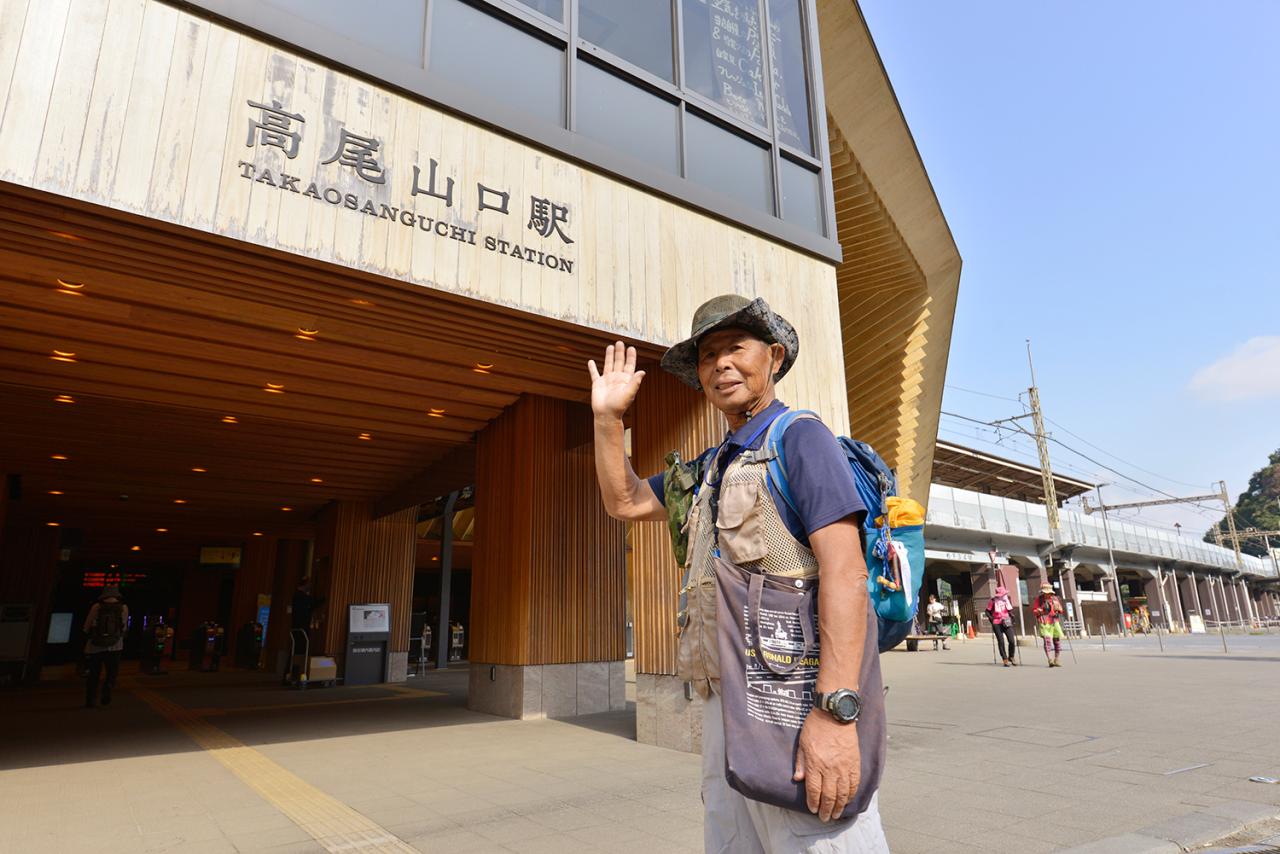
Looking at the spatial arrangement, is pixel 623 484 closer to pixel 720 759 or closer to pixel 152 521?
pixel 720 759

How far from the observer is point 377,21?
5309 millimetres

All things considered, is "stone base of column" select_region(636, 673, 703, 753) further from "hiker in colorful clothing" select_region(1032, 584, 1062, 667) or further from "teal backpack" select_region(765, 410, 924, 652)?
"hiker in colorful clothing" select_region(1032, 584, 1062, 667)

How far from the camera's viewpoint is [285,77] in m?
4.75

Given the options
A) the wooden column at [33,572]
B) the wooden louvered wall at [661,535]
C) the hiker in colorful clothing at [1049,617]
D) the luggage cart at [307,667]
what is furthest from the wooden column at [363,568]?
the hiker in colorful clothing at [1049,617]

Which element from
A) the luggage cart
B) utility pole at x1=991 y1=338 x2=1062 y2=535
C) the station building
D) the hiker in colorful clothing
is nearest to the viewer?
the station building

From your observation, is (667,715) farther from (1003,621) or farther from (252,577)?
(252,577)

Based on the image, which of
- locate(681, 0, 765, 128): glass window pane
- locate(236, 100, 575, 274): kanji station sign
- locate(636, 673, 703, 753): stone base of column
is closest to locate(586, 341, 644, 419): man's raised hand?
locate(236, 100, 575, 274): kanji station sign

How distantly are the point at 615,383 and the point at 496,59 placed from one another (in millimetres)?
4986

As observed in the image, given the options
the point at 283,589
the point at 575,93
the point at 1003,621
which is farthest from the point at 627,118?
the point at 283,589

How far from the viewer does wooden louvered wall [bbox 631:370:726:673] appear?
675 cm

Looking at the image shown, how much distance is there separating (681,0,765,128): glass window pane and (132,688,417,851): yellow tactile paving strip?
6.83 metres

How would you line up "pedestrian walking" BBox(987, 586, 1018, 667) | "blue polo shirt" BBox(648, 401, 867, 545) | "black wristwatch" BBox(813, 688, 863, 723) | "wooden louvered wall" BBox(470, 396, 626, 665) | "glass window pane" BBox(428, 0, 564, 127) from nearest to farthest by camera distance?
"black wristwatch" BBox(813, 688, 863, 723)
"blue polo shirt" BBox(648, 401, 867, 545)
"glass window pane" BBox(428, 0, 564, 127)
"wooden louvered wall" BBox(470, 396, 626, 665)
"pedestrian walking" BBox(987, 586, 1018, 667)

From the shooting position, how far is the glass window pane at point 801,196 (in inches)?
315

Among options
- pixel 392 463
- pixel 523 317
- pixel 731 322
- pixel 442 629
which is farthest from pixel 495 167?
pixel 442 629
